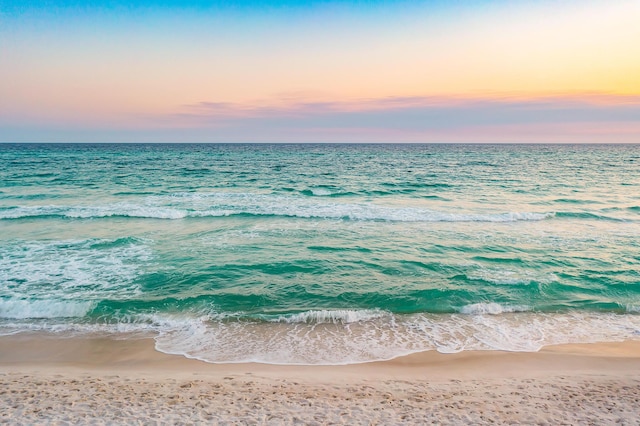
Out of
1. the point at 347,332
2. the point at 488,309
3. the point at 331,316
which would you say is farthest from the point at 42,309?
the point at 488,309

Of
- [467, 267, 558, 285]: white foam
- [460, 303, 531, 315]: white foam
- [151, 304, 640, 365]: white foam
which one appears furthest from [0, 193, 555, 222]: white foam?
[151, 304, 640, 365]: white foam

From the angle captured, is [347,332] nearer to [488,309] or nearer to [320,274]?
[320,274]

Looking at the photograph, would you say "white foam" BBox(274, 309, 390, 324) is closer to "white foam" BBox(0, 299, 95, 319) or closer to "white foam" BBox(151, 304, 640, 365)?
"white foam" BBox(151, 304, 640, 365)

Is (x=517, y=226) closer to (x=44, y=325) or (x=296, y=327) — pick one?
(x=296, y=327)

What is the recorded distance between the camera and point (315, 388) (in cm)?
708

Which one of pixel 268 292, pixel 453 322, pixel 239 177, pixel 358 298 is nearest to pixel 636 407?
pixel 453 322

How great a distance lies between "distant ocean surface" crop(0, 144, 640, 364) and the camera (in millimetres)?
9586

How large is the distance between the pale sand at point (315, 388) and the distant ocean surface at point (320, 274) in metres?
→ 0.56

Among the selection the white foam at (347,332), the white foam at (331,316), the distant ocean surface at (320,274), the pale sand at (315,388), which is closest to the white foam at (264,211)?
the distant ocean surface at (320,274)

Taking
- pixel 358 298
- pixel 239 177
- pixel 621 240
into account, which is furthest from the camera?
pixel 239 177

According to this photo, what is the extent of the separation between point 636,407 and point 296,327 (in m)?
6.63

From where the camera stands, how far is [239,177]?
4331 cm

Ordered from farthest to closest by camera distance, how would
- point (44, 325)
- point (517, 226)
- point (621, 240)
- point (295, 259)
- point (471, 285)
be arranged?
point (517, 226) < point (621, 240) < point (295, 259) < point (471, 285) < point (44, 325)

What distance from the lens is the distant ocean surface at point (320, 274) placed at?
9.59 meters
